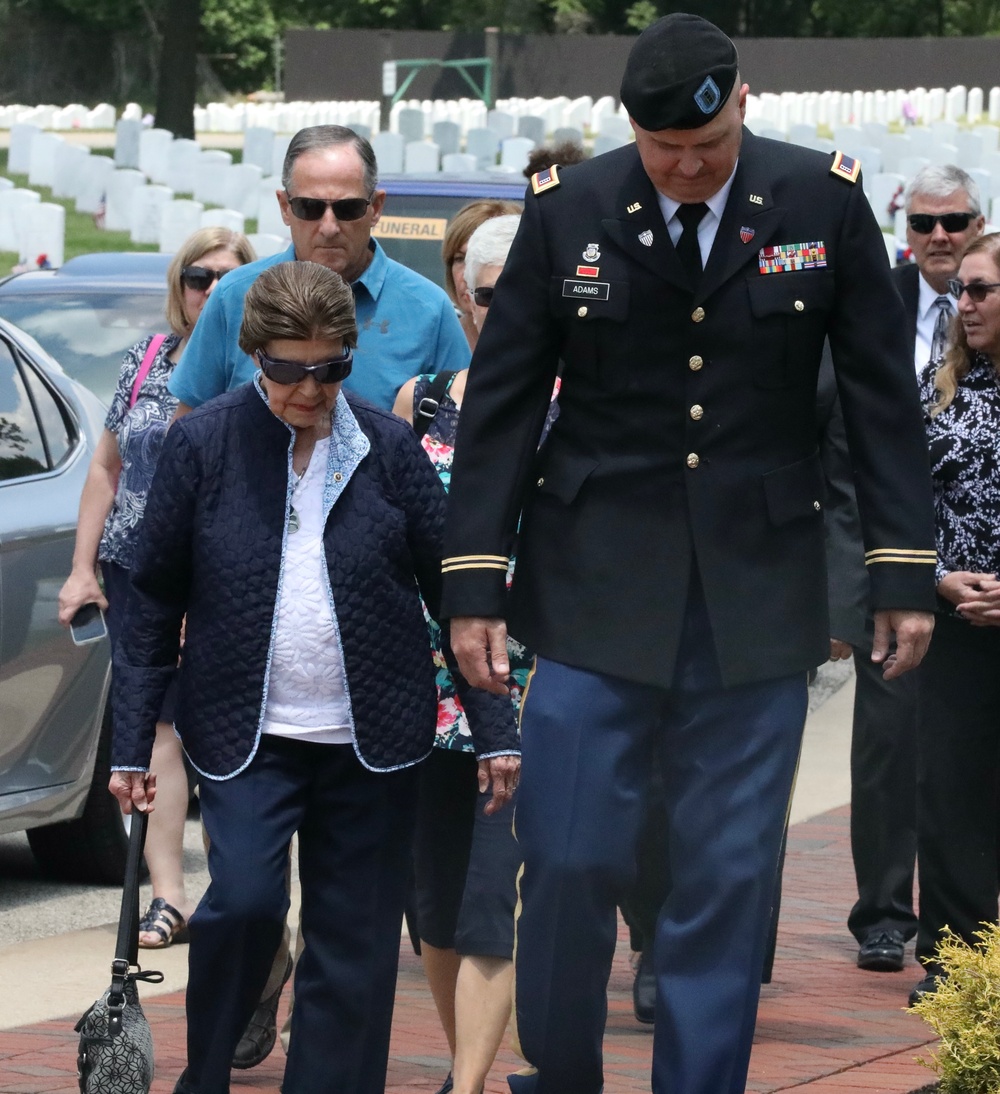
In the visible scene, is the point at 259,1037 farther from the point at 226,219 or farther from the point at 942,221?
the point at 226,219

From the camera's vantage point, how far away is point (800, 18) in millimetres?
72562

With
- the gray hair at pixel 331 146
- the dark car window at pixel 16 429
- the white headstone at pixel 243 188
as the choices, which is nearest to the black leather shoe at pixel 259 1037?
the gray hair at pixel 331 146

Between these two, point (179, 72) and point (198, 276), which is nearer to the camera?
point (198, 276)

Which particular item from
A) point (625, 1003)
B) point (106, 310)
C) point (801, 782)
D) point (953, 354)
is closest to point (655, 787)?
point (625, 1003)

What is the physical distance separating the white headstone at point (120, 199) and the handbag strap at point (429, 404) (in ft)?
75.2

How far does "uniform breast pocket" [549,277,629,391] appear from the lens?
3805 millimetres

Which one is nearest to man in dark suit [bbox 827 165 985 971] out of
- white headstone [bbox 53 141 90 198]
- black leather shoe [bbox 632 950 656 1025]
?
black leather shoe [bbox 632 950 656 1025]

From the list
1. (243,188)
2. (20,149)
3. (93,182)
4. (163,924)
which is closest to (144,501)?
(163,924)

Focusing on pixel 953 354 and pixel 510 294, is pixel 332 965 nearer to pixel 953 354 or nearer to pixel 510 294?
pixel 510 294

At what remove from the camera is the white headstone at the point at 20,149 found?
3231cm

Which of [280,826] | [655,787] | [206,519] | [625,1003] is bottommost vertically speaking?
[625,1003]

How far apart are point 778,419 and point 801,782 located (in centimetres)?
525

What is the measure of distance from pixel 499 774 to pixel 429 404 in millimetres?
889

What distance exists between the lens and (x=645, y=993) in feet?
17.7
